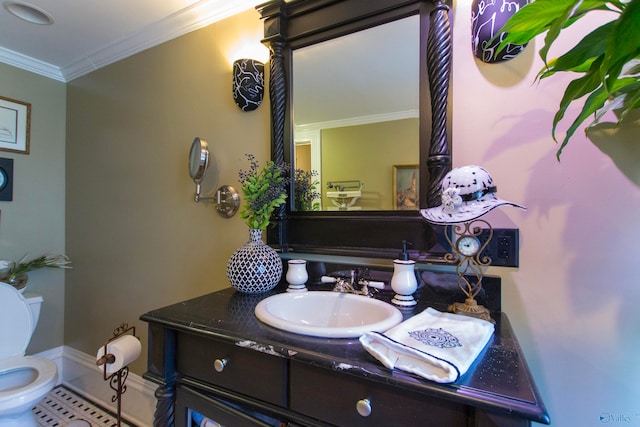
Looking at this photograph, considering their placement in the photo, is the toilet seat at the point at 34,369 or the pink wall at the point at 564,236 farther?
the toilet seat at the point at 34,369

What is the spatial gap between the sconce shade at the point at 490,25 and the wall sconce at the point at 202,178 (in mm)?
1150

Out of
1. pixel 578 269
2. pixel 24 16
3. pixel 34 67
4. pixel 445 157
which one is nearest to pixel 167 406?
pixel 445 157

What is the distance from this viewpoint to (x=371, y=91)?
1151 mm

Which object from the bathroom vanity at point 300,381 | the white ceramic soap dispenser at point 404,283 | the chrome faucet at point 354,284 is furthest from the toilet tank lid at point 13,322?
the white ceramic soap dispenser at point 404,283

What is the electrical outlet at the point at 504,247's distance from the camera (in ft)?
3.06

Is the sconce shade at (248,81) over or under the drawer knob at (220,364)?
over

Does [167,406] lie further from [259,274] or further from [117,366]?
[259,274]

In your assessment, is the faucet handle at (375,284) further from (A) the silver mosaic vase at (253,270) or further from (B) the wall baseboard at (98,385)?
(B) the wall baseboard at (98,385)

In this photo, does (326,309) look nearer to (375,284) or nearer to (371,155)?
(375,284)

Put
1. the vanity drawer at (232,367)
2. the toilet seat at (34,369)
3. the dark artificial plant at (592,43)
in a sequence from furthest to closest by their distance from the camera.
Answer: the toilet seat at (34,369) → the vanity drawer at (232,367) → the dark artificial plant at (592,43)

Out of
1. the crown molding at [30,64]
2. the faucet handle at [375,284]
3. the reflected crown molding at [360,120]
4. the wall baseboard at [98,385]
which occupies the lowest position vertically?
the wall baseboard at [98,385]

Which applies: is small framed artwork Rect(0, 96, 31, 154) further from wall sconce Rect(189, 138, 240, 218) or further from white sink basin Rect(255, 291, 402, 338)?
white sink basin Rect(255, 291, 402, 338)

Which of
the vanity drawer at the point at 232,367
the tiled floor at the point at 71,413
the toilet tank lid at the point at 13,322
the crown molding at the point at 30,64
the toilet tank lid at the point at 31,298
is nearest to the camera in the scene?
the vanity drawer at the point at 232,367

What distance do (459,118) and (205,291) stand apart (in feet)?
4.70
